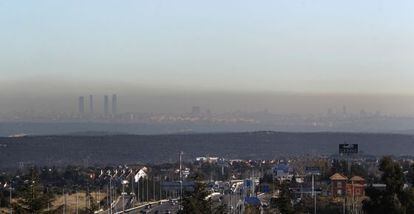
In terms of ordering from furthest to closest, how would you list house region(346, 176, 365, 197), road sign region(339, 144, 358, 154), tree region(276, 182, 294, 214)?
road sign region(339, 144, 358, 154) → house region(346, 176, 365, 197) → tree region(276, 182, 294, 214)

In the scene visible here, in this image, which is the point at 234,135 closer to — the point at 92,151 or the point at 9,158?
the point at 92,151

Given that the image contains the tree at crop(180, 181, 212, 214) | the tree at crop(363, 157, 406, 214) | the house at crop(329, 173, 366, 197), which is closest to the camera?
the tree at crop(363, 157, 406, 214)

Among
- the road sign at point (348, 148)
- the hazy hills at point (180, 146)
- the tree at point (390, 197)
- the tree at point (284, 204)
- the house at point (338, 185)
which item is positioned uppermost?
the tree at point (390, 197)

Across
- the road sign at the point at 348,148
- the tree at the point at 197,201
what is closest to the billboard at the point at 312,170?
the road sign at the point at 348,148

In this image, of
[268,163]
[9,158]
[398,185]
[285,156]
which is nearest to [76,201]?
[398,185]

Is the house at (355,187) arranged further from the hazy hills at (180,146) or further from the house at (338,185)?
the hazy hills at (180,146)

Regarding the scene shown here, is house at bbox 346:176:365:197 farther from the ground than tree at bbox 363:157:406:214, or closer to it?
closer to it

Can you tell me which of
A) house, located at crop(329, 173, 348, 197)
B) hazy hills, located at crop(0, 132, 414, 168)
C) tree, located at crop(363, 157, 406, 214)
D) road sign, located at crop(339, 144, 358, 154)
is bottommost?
hazy hills, located at crop(0, 132, 414, 168)

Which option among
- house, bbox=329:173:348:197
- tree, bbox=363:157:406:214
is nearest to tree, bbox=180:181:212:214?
tree, bbox=363:157:406:214

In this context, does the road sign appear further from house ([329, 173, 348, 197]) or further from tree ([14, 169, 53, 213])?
tree ([14, 169, 53, 213])

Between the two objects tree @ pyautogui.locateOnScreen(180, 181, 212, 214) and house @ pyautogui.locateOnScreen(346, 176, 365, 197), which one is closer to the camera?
tree @ pyautogui.locateOnScreen(180, 181, 212, 214)

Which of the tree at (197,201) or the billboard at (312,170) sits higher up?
the tree at (197,201)
